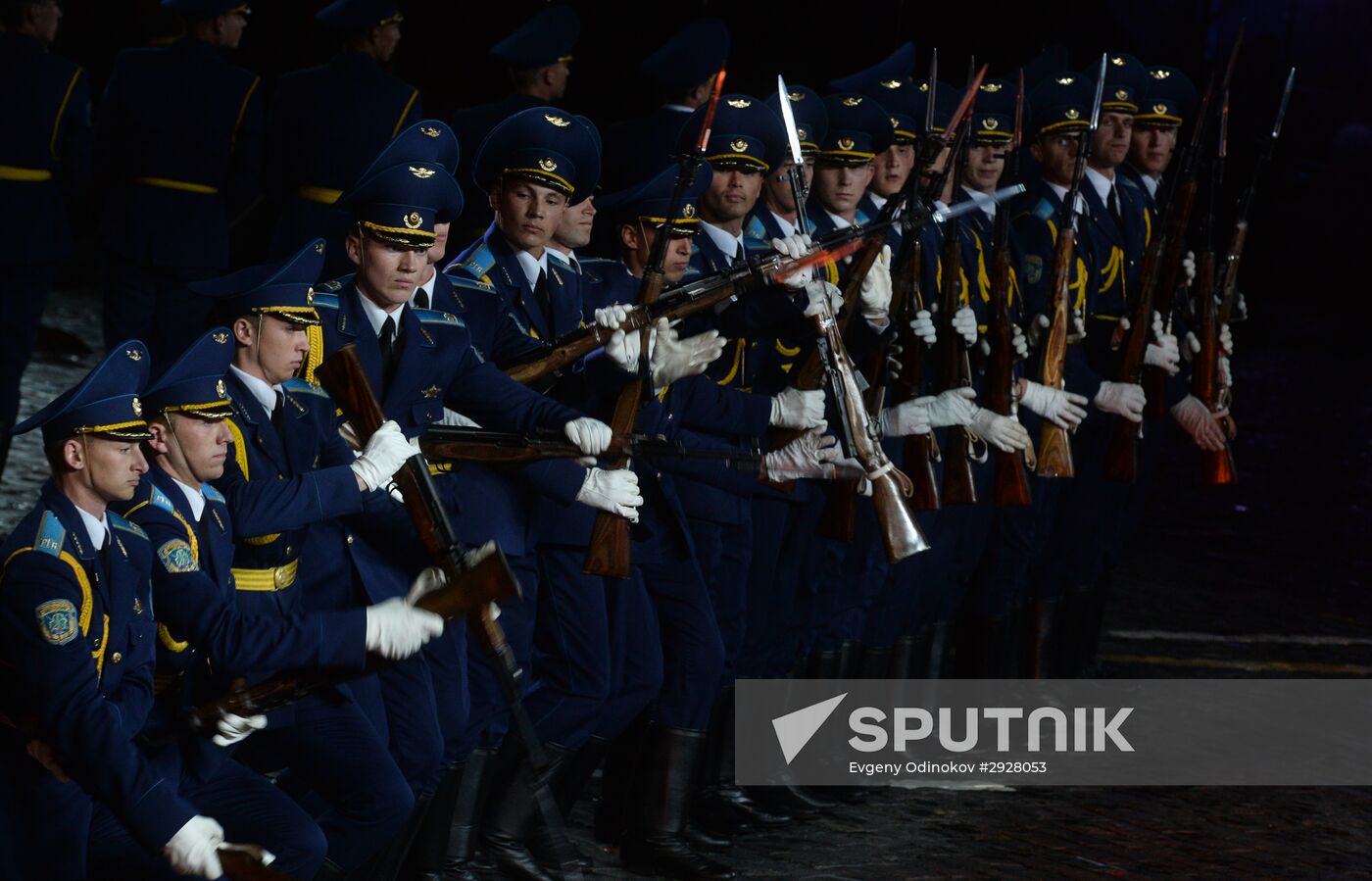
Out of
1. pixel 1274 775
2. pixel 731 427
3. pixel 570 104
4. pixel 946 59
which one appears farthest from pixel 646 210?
pixel 946 59

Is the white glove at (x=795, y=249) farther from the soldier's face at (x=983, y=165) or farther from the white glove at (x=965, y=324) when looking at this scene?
the soldier's face at (x=983, y=165)

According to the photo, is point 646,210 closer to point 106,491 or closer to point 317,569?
point 317,569

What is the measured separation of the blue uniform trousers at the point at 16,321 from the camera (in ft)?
28.1

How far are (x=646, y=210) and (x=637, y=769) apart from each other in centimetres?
167

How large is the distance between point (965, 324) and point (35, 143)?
358 cm

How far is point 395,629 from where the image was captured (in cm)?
498

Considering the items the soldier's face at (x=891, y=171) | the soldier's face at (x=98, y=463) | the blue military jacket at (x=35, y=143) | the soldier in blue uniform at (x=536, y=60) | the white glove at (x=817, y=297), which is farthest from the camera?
the blue military jacket at (x=35, y=143)

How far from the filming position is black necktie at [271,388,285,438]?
5.38m

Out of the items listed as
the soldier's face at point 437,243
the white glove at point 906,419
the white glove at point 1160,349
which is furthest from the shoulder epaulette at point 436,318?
the white glove at point 1160,349

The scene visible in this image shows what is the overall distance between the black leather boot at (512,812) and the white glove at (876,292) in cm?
205

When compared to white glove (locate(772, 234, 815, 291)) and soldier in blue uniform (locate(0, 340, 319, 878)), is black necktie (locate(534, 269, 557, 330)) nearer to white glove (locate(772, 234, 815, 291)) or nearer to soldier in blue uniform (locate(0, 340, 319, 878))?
white glove (locate(772, 234, 815, 291))

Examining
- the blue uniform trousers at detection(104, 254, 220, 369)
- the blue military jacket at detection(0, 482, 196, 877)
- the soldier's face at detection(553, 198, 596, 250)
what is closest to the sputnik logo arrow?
the soldier's face at detection(553, 198, 596, 250)

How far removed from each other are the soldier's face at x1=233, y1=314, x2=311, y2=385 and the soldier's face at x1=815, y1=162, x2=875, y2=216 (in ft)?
9.47

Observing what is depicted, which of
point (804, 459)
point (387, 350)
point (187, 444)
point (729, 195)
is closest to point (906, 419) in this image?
point (804, 459)
